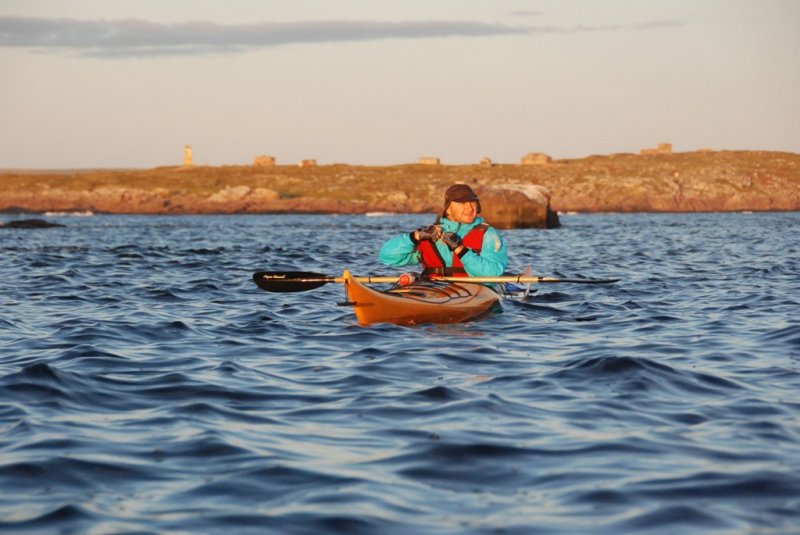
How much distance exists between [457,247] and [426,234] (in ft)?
1.82

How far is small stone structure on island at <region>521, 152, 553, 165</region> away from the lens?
161m

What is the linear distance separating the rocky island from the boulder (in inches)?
1880

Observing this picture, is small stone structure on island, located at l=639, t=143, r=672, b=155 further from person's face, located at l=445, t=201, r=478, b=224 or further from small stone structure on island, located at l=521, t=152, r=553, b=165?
person's face, located at l=445, t=201, r=478, b=224

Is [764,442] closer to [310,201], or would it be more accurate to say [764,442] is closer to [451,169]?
[310,201]

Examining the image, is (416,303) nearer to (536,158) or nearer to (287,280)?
(287,280)

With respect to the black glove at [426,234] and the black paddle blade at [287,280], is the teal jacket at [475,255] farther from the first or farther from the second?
the black paddle blade at [287,280]

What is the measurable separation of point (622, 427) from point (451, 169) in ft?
469

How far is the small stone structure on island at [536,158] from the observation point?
160750 millimetres

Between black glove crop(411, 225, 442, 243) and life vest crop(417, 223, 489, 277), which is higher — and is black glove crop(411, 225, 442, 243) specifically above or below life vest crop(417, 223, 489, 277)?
above

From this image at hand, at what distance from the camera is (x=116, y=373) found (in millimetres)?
9930

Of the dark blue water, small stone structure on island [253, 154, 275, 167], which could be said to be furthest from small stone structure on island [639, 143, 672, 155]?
the dark blue water

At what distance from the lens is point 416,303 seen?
12891mm

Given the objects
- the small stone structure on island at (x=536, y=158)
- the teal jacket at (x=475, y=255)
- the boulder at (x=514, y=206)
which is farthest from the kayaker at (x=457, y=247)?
the small stone structure on island at (x=536, y=158)

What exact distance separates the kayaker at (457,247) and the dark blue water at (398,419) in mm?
951
